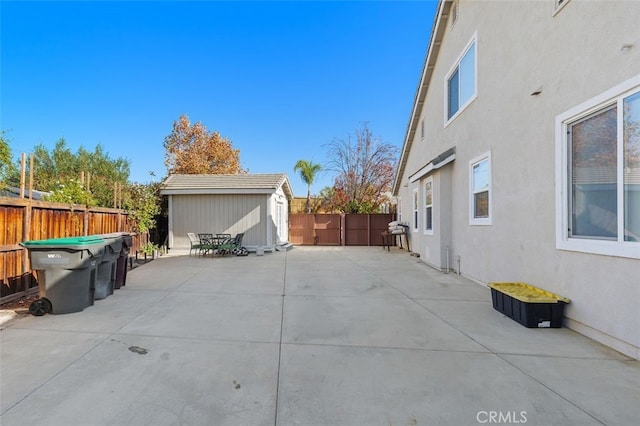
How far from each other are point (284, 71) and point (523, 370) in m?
15.0

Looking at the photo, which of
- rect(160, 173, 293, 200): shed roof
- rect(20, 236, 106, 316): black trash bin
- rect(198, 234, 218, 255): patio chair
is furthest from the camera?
rect(160, 173, 293, 200): shed roof

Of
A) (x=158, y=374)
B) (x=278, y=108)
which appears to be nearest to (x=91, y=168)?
(x=278, y=108)

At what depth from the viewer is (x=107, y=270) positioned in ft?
18.3

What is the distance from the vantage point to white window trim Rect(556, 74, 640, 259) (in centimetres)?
324

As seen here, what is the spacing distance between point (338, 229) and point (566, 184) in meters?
13.7

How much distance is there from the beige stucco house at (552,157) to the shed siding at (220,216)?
26.0ft

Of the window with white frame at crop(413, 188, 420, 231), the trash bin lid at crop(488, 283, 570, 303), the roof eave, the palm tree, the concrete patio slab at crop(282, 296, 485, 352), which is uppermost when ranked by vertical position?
the roof eave

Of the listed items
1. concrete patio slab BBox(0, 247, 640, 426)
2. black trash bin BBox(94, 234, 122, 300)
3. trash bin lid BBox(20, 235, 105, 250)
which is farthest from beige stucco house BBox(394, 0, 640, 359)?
black trash bin BBox(94, 234, 122, 300)

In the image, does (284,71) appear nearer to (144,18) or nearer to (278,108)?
(278,108)

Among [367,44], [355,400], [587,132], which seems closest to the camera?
[355,400]

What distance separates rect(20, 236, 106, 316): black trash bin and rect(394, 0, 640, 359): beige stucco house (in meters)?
7.24

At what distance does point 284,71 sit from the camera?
14672 millimetres

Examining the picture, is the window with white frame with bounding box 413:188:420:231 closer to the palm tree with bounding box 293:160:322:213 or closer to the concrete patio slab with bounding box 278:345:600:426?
the concrete patio slab with bounding box 278:345:600:426

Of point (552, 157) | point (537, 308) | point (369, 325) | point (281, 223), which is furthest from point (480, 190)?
point (281, 223)
